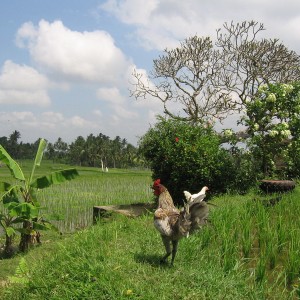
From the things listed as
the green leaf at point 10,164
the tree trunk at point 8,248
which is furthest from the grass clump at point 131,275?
the green leaf at point 10,164

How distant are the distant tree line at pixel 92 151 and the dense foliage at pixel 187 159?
56.8m

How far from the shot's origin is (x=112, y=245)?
555 centimetres

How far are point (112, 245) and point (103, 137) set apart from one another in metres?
75.2

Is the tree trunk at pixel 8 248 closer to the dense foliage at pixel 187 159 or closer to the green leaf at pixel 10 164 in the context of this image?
the green leaf at pixel 10 164

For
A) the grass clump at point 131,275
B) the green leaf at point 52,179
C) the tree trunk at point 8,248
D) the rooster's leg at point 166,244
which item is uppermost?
the green leaf at point 52,179

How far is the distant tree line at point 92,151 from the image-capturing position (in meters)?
73.3

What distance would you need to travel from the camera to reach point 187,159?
36.7ft

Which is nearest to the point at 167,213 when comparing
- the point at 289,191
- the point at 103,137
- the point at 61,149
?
the point at 289,191

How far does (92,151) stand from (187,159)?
64.0 m

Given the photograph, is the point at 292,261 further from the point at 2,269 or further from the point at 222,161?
the point at 222,161

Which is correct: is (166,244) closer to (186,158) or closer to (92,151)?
(186,158)

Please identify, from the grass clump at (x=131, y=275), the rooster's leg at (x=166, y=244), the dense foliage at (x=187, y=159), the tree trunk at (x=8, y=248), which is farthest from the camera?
the dense foliage at (x=187, y=159)

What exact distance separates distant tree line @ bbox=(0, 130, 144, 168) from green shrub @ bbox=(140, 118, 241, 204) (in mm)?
56829

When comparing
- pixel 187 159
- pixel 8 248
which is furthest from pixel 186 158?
pixel 8 248
